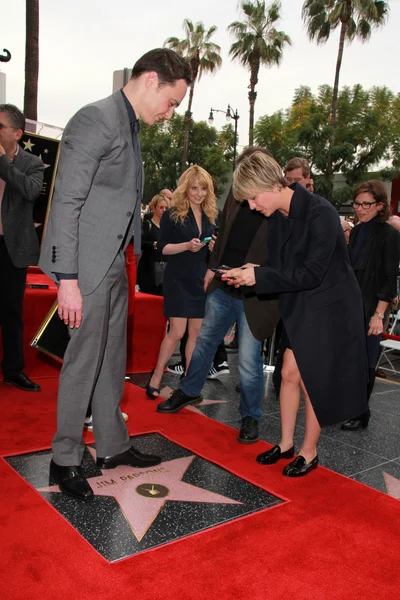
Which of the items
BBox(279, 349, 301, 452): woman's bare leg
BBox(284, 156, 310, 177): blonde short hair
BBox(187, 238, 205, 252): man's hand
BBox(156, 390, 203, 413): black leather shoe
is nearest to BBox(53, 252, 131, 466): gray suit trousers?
BBox(279, 349, 301, 452): woman's bare leg

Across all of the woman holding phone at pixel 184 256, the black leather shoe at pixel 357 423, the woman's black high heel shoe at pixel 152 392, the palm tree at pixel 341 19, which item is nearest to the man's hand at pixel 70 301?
the woman holding phone at pixel 184 256

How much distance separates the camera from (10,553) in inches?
85.7

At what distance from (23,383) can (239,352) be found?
1852 mm

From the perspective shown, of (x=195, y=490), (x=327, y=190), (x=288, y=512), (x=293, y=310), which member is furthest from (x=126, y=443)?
(x=327, y=190)

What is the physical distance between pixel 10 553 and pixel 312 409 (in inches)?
69.5

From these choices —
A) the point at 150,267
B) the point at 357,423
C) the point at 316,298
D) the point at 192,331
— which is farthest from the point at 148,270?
the point at 316,298

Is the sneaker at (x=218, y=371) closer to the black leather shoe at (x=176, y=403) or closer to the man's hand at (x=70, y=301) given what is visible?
the black leather shoe at (x=176, y=403)

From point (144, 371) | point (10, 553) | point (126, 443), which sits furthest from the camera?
point (144, 371)

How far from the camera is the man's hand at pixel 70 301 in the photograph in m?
2.57

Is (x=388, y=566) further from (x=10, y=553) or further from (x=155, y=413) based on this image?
(x=155, y=413)

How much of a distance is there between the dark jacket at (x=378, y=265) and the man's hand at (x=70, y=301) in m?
2.41

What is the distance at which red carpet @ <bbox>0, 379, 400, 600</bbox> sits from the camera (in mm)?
2043

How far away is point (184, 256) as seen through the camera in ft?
15.2

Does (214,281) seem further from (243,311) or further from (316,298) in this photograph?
(316,298)
